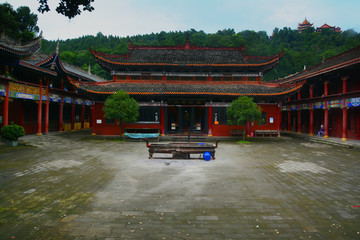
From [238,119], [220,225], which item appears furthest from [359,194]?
[238,119]

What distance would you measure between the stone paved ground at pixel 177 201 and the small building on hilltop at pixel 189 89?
11.3m

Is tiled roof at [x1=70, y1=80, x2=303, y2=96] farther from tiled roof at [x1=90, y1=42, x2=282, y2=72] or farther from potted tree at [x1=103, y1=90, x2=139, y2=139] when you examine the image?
potted tree at [x1=103, y1=90, x2=139, y2=139]

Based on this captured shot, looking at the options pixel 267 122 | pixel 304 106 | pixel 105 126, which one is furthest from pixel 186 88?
pixel 304 106

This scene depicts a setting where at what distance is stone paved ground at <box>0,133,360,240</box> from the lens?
406 centimetres

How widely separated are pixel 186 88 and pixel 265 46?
231 feet

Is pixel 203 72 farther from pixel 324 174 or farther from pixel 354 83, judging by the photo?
pixel 324 174

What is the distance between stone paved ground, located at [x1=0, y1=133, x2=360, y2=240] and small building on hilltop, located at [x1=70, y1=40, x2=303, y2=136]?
1134 cm

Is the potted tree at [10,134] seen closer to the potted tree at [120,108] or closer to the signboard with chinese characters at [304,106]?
the potted tree at [120,108]

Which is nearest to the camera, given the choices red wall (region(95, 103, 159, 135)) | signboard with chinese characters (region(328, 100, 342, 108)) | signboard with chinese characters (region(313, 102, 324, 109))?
signboard with chinese characters (region(328, 100, 342, 108))

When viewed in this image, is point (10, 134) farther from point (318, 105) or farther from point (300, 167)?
point (318, 105)

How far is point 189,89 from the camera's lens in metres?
20.5

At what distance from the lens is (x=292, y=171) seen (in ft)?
28.3

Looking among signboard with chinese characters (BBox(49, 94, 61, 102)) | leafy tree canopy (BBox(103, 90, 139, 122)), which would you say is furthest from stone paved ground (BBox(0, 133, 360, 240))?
signboard with chinese characters (BBox(49, 94, 61, 102))

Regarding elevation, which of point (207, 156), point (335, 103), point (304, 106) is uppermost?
point (304, 106)
